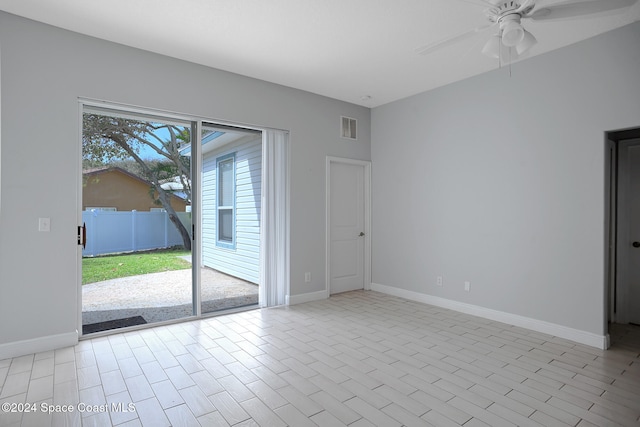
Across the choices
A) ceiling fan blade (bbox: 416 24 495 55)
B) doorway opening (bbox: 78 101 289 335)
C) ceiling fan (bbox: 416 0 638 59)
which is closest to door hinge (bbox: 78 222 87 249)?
doorway opening (bbox: 78 101 289 335)

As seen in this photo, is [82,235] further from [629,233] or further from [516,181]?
[629,233]

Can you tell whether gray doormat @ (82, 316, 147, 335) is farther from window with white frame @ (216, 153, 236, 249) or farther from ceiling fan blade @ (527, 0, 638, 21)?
ceiling fan blade @ (527, 0, 638, 21)

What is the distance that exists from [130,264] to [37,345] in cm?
106

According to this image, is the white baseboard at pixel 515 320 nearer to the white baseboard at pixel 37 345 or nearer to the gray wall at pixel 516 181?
the gray wall at pixel 516 181

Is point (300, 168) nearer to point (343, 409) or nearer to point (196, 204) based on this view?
point (196, 204)

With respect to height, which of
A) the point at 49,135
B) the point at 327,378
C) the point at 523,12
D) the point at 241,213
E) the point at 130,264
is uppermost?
the point at 523,12

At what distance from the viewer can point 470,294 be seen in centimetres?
444

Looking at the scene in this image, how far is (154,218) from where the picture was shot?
3.99 metres

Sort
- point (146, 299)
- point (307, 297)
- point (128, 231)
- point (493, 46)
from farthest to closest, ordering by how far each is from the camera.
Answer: point (307, 297) → point (146, 299) → point (128, 231) → point (493, 46)

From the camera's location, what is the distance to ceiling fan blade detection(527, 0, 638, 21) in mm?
2121

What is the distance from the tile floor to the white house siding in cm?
169

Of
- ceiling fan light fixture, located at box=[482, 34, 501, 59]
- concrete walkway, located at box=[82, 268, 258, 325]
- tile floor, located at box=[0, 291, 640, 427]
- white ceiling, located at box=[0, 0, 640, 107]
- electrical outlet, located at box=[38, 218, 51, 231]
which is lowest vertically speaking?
tile floor, located at box=[0, 291, 640, 427]

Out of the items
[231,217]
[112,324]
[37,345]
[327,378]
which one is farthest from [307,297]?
[37,345]

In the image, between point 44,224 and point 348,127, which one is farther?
point 348,127
